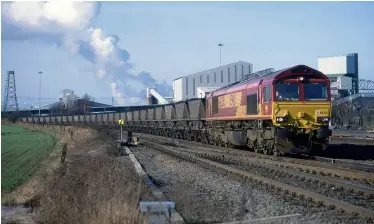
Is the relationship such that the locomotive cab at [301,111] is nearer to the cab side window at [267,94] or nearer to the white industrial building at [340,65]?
the cab side window at [267,94]

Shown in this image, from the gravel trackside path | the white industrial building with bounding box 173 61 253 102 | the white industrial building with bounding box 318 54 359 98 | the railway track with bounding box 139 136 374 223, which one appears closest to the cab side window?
the railway track with bounding box 139 136 374 223

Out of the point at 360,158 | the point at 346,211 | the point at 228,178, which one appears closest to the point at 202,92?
the point at 360,158

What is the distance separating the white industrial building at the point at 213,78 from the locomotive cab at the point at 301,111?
3240 inches

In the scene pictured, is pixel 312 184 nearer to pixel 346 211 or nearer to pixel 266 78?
pixel 346 211

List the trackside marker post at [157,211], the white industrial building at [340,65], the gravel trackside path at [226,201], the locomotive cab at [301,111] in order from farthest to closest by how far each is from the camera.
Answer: the white industrial building at [340,65] < the locomotive cab at [301,111] < the gravel trackside path at [226,201] < the trackside marker post at [157,211]

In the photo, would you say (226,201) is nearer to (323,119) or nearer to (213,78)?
(323,119)

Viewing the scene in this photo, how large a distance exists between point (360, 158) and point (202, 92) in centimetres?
7182

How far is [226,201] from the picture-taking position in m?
10.7

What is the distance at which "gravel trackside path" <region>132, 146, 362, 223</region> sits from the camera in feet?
28.9

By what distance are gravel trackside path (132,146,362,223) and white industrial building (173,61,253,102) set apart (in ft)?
290

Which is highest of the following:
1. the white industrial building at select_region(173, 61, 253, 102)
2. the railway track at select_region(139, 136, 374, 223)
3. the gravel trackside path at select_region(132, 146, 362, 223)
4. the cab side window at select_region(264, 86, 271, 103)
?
the white industrial building at select_region(173, 61, 253, 102)

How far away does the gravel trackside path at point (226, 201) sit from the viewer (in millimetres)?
8805

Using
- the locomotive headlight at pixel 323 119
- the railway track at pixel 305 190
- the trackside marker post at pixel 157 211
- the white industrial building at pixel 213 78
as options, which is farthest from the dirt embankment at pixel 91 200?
the white industrial building at pixel 213 78

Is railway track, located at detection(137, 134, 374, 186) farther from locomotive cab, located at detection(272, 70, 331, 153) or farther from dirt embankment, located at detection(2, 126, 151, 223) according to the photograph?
dirt embankment, located at detection(2, 126, 151, 223)
